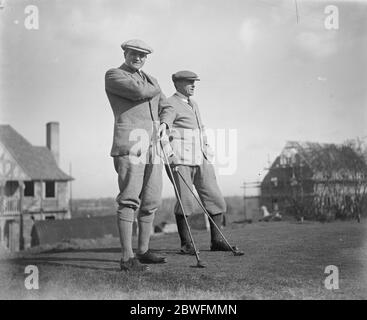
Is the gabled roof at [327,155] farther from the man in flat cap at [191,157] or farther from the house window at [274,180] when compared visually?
the man in flat cap at [191,157]

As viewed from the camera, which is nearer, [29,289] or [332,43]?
[29,289]

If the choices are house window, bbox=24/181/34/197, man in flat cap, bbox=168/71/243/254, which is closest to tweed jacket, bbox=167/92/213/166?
man in flat cap, bbox=168/71/243/254

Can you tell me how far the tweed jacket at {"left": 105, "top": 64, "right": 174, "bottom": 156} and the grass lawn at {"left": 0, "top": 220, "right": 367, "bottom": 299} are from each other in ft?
2.86

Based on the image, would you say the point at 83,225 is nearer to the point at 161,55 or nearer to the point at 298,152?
the point at 298,152

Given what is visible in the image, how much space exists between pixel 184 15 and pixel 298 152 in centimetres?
218

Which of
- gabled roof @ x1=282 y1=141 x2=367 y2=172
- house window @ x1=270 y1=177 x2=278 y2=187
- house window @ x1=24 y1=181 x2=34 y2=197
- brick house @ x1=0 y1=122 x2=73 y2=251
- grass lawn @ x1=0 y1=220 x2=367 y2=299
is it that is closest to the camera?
grass lawn @ x1=0 y1=220 x2=367 y2=299

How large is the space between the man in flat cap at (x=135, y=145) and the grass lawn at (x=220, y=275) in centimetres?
24

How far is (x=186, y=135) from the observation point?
3477 mm

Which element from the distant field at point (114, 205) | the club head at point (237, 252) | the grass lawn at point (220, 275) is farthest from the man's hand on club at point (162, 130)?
the club head at point (237, 252)

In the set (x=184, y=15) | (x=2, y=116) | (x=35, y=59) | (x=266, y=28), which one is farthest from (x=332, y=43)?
(x=2, y=116)

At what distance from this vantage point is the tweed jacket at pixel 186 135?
136 inches

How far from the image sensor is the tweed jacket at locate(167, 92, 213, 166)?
344 cm

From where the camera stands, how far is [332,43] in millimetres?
3855

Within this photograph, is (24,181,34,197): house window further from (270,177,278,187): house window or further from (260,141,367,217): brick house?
(270,177,278,187): house window
